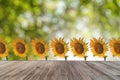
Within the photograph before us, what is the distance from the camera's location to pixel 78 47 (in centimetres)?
247

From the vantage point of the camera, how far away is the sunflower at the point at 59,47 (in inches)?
95.9

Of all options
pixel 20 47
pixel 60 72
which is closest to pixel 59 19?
pixel 20 47

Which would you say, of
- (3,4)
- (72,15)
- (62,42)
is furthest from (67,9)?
(62,42)

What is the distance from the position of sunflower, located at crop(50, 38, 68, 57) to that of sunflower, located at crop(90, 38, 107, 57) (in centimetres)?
21

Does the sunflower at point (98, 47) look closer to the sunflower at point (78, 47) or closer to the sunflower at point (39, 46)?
the sunflower at point (78, 47)

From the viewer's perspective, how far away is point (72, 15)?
469cm

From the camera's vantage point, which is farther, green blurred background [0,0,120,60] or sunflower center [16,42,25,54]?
green blurred background [0,0,120,60]

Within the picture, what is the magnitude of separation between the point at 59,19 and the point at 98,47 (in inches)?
88.0

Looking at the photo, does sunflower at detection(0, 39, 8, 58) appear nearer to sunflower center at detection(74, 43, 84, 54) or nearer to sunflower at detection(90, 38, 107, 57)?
sunflower center at detection(74, 43, 84, 54)

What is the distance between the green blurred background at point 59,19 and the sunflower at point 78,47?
6.32ft

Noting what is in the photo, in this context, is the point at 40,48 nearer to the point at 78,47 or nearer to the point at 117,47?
the point at 78,47

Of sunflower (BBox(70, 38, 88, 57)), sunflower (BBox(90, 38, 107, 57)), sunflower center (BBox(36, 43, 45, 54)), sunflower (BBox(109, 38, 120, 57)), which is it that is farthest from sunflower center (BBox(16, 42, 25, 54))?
sunflower (BBox(109, 38, 120, 57))

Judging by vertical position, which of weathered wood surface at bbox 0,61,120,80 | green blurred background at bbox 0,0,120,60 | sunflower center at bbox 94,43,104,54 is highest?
green blurred background at bbox 0,0,120,60

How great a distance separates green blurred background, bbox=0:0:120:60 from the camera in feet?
14.5
